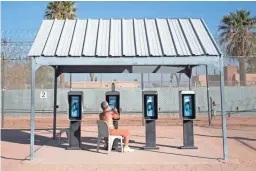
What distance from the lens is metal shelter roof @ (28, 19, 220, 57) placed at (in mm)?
8047

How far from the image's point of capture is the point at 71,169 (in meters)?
7.04

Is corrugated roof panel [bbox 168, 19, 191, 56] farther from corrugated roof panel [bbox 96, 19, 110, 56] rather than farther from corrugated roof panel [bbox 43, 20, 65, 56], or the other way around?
corrugated roof panel [bbox 43, 20, 65, 56]

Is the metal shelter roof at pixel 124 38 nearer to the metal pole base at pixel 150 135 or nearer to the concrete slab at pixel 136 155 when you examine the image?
the metal pole base at pixel 150 135

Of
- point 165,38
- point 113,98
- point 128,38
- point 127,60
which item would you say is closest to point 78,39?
point 128,38

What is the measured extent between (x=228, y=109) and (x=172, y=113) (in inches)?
148

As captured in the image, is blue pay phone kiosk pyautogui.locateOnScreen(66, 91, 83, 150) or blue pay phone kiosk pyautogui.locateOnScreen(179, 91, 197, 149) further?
blue pay phone kiosk pyautogui.locateOnScreen(179, 91, 197, 149)

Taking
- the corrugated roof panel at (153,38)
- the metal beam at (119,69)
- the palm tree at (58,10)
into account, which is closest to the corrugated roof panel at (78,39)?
the corrugated roof panel at (153,38)

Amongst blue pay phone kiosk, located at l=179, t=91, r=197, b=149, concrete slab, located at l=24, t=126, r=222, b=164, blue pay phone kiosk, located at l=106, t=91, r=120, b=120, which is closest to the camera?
concrete slab, located at l=24, t=126, r=222, b=164

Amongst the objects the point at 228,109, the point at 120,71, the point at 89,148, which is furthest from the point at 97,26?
the point at 228,109

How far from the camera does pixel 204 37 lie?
8750mm

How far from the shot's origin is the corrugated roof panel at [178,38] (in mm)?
8094

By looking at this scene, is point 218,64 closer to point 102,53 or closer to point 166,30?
point 166,30

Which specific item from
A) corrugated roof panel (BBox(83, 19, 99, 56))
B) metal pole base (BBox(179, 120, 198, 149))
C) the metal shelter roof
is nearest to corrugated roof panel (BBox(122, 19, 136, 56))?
the metal shelter roof

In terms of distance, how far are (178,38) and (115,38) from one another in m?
1.69
